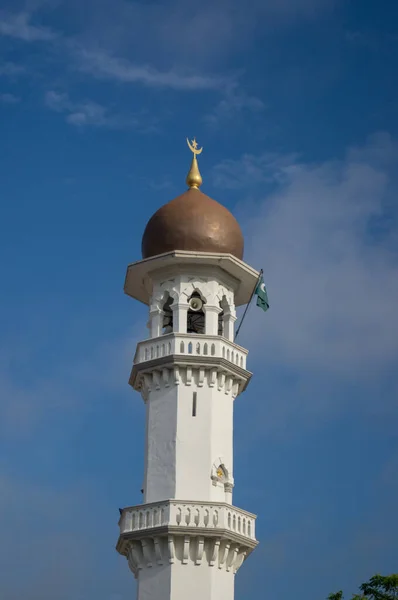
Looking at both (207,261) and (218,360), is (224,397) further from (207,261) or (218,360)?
(207,261)

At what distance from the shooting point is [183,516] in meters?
36.0

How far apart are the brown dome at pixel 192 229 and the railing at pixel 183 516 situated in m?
8.62

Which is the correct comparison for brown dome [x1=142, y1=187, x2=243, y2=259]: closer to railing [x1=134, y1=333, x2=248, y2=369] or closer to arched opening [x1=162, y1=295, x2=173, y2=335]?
arched opening [x1=162, y1=295, x2=173, y2=335]

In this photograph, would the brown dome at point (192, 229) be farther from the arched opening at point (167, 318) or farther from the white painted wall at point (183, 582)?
the white painted wall at point (183, 582)

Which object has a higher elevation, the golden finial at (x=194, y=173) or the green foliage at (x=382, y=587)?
the golden finial at (x=194, y=173)

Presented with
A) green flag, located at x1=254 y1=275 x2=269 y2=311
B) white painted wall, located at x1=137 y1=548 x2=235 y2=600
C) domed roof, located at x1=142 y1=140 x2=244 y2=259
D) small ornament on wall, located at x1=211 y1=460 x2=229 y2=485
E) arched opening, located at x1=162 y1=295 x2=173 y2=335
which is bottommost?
white painted wall, located at x1=137 y1=548 x2=235 y2=600

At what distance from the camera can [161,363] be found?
126 ft

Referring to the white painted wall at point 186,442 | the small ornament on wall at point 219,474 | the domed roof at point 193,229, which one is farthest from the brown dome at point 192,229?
the small ornament on wall at point 219,474

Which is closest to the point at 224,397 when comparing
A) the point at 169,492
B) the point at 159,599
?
the point at 169,492

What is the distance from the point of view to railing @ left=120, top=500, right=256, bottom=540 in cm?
3594

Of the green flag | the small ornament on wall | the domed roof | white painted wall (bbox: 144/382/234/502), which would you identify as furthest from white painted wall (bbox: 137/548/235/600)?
the domed roof

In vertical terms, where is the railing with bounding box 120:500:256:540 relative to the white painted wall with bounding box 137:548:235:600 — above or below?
above

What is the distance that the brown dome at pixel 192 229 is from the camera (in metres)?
39.7

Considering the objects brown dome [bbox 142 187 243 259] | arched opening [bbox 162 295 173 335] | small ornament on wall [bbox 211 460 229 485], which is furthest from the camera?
arched opening [bbox 162 295 173 335]
